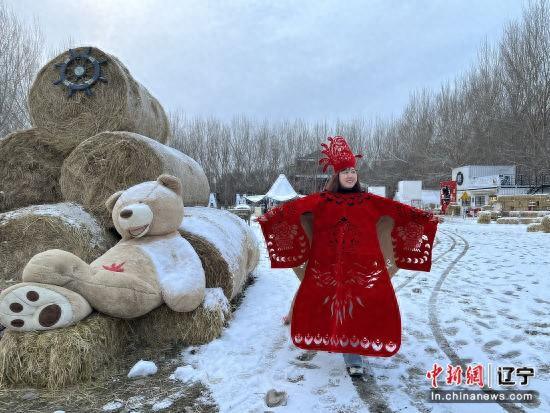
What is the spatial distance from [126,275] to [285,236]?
1373mm

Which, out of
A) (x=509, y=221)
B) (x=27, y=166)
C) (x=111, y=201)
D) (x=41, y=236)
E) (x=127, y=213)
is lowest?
(x=509, y=221)

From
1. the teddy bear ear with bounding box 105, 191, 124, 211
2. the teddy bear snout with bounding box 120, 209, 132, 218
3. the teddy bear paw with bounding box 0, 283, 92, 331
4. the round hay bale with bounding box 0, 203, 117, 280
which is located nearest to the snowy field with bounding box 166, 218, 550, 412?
the teddy bear paw with bounding box 0, 283, 92, 331

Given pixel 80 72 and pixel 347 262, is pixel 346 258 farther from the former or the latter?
pixel 80 72

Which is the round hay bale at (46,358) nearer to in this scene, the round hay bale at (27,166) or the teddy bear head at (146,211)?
the teddy bear head at (146,211)

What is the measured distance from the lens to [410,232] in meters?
3.50

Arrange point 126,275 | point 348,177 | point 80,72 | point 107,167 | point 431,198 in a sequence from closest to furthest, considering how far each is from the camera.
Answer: point 126,275, point 348,177, point 107,167, point 80,72, point 431,198

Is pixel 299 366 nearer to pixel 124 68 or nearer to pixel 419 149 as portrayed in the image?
pixel 124 68

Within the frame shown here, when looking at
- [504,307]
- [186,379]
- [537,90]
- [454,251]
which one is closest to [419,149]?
[537,90]

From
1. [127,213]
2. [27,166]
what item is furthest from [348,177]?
[27,166]

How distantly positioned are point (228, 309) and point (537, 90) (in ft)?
120

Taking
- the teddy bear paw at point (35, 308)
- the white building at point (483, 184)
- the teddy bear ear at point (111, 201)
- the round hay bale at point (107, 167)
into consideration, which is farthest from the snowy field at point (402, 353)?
the white building at point (483, 184)

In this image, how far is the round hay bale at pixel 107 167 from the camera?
488 centimetres

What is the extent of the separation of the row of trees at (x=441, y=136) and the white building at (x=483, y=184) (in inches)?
71.2

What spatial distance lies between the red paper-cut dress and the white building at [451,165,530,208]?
2500 centimetres
